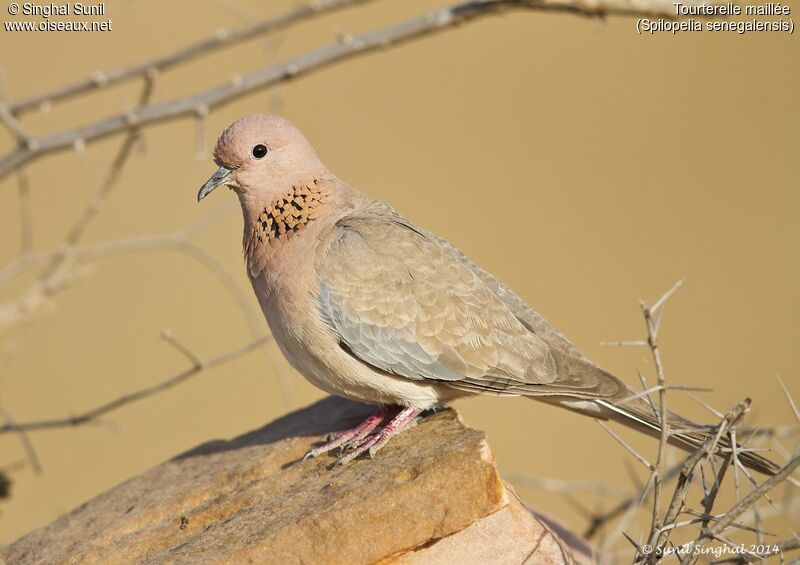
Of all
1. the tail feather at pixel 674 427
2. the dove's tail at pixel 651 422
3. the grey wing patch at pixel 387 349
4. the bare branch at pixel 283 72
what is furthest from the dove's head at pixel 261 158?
the tail feather at pixel 674 427

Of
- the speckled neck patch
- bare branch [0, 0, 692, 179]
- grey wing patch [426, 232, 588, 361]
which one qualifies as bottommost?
grey wing patch [426, 232, 588, 361]

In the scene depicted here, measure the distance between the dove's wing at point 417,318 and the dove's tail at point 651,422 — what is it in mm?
336

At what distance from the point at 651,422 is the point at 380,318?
1.47 meters

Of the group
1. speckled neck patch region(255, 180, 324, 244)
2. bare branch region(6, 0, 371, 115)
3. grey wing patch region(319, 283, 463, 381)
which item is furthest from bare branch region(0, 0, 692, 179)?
grey wing patch region(319, 283, 463, 381)

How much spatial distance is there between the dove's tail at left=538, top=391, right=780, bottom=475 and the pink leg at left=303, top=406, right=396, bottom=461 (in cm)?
86

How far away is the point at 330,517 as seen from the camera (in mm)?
4246

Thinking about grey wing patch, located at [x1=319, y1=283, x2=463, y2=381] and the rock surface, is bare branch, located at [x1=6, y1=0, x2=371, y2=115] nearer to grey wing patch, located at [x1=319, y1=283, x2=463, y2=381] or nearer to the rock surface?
grey wing patch, located at [x1=319, y1=283, x2=463, y2=381]

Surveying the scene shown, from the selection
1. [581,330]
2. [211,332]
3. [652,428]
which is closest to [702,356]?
[581,330]

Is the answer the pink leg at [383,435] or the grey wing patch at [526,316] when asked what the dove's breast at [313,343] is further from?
the grey wing patch at [526,316]

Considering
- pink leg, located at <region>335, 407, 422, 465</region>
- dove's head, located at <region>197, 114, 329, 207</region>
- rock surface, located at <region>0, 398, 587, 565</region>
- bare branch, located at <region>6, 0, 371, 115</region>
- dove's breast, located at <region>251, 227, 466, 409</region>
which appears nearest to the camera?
rock surface, located at <region>0, 398, 587, 565</region>

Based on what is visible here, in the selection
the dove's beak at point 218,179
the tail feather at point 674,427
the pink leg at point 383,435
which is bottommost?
the tail feather at point 674,427

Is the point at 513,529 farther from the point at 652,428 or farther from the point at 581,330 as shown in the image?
the point at 581,330

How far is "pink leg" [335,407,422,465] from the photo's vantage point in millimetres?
4914

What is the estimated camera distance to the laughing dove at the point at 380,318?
5012mm
